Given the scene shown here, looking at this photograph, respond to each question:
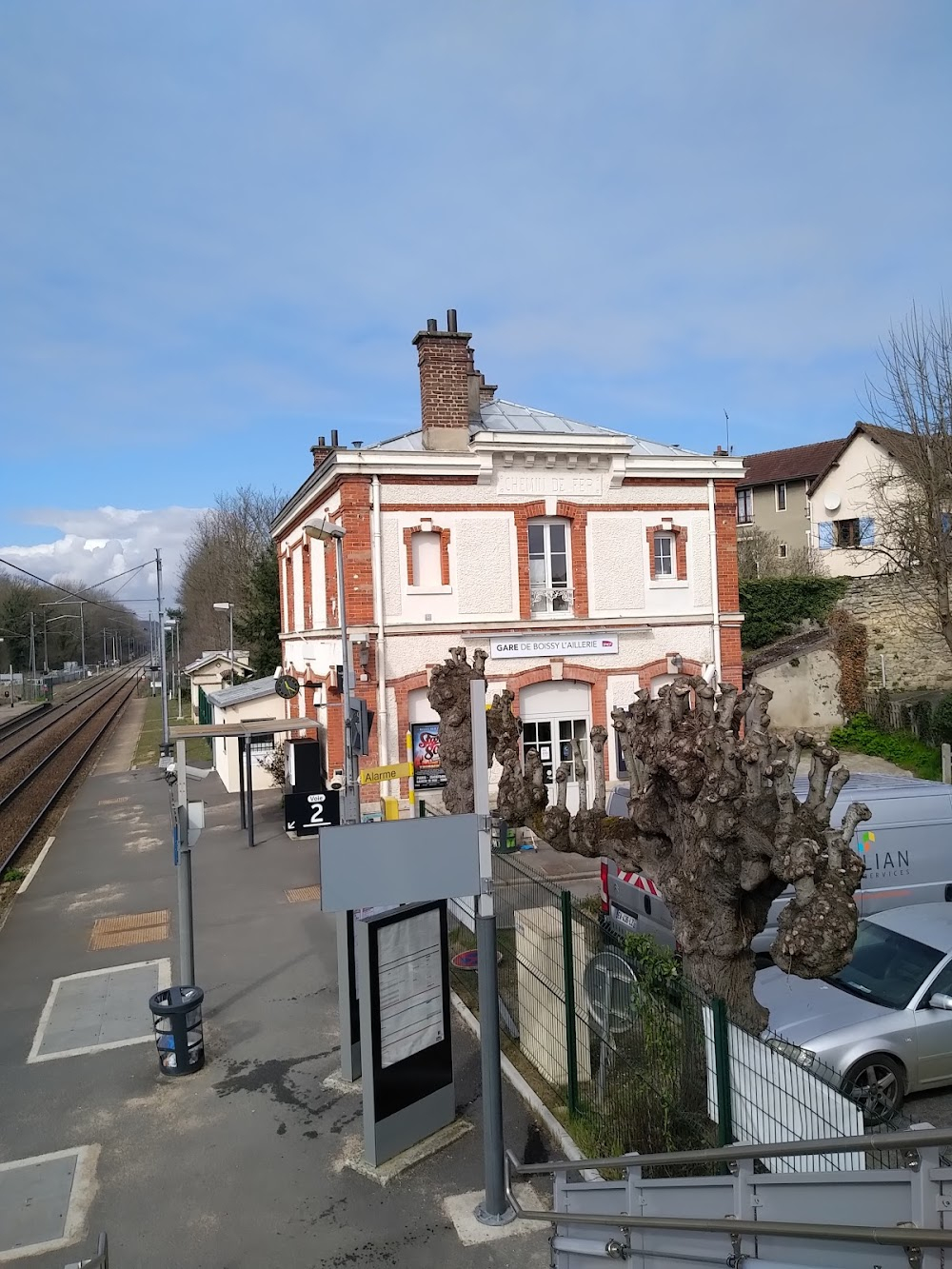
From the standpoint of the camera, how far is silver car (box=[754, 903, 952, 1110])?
703cm

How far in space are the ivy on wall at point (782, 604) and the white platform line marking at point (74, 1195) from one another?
2548cm

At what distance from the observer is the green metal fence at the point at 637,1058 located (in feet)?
16.5

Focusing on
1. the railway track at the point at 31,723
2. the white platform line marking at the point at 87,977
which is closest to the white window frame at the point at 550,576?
the white platform line marking at the point at 87,977

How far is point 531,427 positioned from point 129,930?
13.4 metres

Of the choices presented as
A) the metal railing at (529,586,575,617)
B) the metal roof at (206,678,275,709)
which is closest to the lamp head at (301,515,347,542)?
the metal railing at (529,586,575,617)

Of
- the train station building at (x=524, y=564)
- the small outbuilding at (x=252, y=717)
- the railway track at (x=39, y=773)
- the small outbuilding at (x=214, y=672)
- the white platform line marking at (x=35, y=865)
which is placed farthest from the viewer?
the small outbuilding at (x=214, y=672)

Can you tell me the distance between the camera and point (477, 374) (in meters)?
22.2

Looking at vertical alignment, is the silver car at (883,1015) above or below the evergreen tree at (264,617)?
below

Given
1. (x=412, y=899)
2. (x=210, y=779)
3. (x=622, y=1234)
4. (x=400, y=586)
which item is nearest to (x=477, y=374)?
(x=400, y=586)

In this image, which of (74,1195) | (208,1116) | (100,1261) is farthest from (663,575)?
(100,1261)

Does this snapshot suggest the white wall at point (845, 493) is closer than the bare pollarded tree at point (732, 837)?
No

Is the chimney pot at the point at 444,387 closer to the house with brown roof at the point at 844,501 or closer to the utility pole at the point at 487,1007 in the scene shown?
the utility pole at the point at 487,1007

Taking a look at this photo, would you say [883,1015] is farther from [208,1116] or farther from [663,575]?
[663,575]

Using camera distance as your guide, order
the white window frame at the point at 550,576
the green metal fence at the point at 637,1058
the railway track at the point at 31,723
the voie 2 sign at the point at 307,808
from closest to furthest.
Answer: the green metal fence at the point at 637,1058 → the voie 2 sign at the point at 307,808 → the white window frame at the point at 550,576 → the railway track at the point at 31,723
